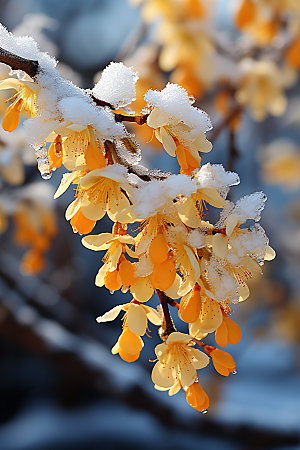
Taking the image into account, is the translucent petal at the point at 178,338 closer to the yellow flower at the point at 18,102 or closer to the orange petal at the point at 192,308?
the orange petal at the point at 192,308

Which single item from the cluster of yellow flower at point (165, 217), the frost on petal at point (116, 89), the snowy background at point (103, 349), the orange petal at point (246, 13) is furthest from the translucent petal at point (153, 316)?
the orange petal at point (246, 13)

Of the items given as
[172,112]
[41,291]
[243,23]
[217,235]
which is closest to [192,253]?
[217,235]

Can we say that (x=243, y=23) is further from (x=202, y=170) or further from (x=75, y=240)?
(x=75, y=240)

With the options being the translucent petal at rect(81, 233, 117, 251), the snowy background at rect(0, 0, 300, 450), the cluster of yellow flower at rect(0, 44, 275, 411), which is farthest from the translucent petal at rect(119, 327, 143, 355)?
the snowy background at rect(0, 0, 300, 450)

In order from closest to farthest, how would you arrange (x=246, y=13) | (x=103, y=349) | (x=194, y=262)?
(x=194, y=262)
(x=246, y=13)
(x=103, y=349)

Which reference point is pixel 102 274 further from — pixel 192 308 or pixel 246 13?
pixel 246 13

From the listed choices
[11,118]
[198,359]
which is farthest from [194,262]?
[11,118]

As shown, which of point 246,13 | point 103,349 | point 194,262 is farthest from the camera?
point 103,349
